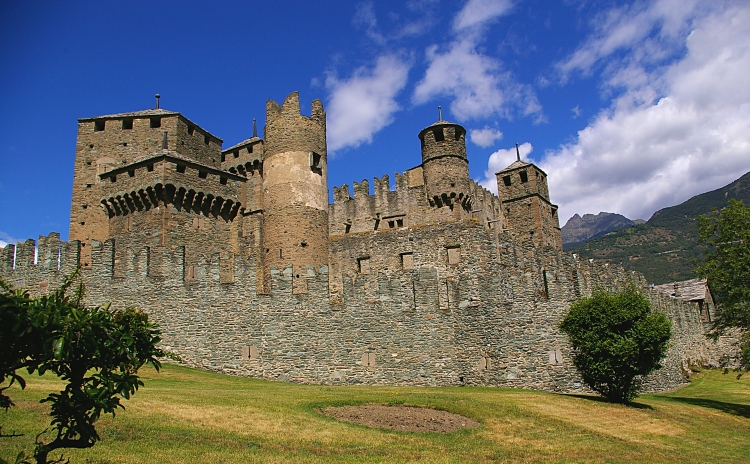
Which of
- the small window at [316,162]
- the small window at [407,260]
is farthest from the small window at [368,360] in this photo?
the small window at [316,162]

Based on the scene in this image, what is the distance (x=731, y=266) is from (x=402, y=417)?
17795 millimetres

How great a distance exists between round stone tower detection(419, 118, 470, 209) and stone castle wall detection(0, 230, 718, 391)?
1498 centimetres

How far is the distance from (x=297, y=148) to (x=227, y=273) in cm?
1287

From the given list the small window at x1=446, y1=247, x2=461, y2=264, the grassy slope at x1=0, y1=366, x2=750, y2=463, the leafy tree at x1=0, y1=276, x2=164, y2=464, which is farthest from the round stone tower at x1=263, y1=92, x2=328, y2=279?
the leafy tree at x1=0, y1=276, x2=164, y2=464

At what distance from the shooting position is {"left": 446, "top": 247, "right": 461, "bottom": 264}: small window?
2741cm

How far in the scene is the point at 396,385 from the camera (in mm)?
22516

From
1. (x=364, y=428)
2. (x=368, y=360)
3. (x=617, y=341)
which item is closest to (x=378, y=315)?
(x=368, y=360)

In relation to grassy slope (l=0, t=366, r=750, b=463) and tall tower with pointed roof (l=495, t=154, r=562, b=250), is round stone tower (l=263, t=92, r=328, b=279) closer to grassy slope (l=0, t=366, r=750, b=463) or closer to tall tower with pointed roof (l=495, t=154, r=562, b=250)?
grassy slope (l=0, t=366, r=750, b=463)

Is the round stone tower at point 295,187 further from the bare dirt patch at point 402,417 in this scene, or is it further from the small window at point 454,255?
the bare dirt patch at point 402,417

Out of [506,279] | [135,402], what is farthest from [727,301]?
Answer: [135,402]

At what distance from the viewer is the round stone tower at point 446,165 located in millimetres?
41344

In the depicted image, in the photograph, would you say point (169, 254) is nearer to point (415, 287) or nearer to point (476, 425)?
point (415, 287)

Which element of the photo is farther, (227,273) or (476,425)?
(227,273)

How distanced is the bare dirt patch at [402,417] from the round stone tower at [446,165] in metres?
26.3
